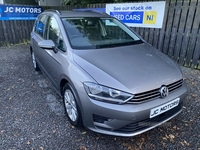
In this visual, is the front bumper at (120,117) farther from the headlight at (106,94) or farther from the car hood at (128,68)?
the car hood at (128,68)

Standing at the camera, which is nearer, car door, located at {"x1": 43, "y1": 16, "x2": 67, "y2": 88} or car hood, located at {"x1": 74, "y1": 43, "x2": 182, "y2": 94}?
car hood, located at {"x1": 74, "y1": 43, "x2": 182, "y2": 94}

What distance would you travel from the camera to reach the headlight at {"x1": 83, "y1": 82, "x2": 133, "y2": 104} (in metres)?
1.90

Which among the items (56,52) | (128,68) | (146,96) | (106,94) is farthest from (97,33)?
(146,96)

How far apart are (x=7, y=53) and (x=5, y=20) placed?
1790mm

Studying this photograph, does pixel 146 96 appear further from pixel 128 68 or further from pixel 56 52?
pixel 56 52

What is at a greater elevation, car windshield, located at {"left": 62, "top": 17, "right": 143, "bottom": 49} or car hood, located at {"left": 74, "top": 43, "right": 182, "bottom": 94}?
car windshield, located at {"left": 62, "top": 17, "right": 143, "bottom": 49}

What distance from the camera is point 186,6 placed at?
15.0 ft

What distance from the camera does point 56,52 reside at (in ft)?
9.12

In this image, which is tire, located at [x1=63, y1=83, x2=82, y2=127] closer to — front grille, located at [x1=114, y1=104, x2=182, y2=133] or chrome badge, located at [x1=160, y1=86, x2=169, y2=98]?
front grille, located at [x1=114, y1=104, x2=182, y2=133]

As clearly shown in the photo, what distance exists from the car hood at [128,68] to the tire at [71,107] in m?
0.45

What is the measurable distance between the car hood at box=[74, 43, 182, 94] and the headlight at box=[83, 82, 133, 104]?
0.06 metres

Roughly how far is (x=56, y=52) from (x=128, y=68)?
1.27m

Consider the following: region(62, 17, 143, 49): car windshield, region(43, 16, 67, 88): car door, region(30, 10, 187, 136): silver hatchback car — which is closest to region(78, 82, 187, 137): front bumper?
region(30, 10, 187, 136): silver hatchback car

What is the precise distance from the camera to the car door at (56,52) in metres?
2.63
